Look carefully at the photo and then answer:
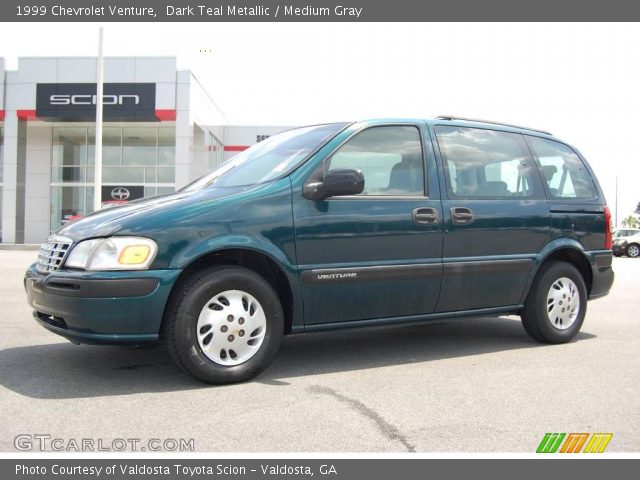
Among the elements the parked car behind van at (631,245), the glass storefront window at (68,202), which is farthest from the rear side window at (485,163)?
the glass storefront window at (68,202)

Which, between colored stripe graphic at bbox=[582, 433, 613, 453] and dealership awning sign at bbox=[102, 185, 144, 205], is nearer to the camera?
colored stripe graphic at bbox=[582, 433, 613, 453]

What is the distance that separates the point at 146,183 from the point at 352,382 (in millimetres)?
25094

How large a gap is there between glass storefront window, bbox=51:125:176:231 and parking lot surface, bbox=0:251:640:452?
22.9m

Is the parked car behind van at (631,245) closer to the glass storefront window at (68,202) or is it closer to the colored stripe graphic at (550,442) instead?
the glass storefront window at (68,202)

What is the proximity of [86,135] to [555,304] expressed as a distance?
2689 cm

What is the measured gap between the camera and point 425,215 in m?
4.58

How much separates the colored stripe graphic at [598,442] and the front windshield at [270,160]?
2.46 m

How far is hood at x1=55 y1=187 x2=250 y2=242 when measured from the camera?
146 inches

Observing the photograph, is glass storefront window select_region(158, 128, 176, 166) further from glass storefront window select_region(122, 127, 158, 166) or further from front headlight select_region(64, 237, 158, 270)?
front headlight select_region(64, 237, 158, 270)

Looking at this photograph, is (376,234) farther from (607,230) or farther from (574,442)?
(607,230)

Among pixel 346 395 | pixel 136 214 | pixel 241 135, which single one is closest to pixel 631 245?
pixel 241 135

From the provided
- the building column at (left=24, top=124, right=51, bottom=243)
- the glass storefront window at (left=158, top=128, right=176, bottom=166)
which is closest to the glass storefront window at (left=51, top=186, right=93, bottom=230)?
the building column at (left=24, top=124, right=51, bottom=243)
